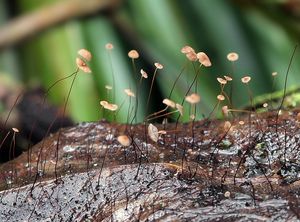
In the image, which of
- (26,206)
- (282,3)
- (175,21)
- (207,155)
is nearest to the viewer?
(26,206)

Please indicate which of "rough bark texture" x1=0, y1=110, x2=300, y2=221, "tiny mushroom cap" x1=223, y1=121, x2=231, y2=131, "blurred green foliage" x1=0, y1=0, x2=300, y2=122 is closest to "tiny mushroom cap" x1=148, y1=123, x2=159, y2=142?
"rough bark texture" x1=0, y1=110, x2=300, y2=221

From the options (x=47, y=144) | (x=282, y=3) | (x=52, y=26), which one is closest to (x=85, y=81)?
(x=52, y=26)

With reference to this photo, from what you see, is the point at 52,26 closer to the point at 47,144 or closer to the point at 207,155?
the point at 47,144

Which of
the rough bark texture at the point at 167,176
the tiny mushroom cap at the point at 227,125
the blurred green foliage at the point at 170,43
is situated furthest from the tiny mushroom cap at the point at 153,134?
the blurred green foliage at the point at 170,43

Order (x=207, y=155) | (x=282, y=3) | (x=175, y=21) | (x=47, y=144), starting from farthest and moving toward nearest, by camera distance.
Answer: (x=175, y=21), (x=282, y=3), (x=47, y=144), (x=207, y=155)

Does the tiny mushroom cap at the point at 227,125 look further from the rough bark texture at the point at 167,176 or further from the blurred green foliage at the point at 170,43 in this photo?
the blurred green foliage at the point at 170,43
